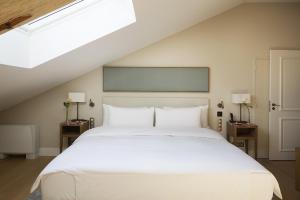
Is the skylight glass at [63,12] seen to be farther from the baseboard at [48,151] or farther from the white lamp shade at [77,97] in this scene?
the baseboard at [48,151]

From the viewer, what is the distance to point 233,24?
15.5 feet

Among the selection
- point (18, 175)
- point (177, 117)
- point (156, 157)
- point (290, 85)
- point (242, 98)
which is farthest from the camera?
point (290, 85)

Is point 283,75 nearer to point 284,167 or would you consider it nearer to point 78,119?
point 284,167

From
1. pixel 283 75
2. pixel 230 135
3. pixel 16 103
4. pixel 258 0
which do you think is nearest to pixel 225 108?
pixel 230 135

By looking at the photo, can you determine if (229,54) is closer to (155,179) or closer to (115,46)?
(115,46)

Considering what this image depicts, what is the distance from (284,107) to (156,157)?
3.06 meters

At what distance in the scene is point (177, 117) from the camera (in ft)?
13.9

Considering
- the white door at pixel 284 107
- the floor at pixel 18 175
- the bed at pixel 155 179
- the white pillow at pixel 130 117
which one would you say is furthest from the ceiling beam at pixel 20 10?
the white door at pixel 284 107

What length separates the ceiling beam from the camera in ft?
4.04

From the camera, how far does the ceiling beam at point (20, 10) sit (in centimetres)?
123

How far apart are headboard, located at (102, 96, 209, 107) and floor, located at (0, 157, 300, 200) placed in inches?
53.5

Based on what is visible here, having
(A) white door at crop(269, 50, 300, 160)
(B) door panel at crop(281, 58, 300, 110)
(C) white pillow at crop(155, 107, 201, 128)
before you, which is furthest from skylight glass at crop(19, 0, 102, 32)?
(B) door panel at crop(281, 58, 300, 110)

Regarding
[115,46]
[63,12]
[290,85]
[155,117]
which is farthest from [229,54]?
[63,12]

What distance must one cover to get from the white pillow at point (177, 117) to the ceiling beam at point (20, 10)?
9.43 feet
